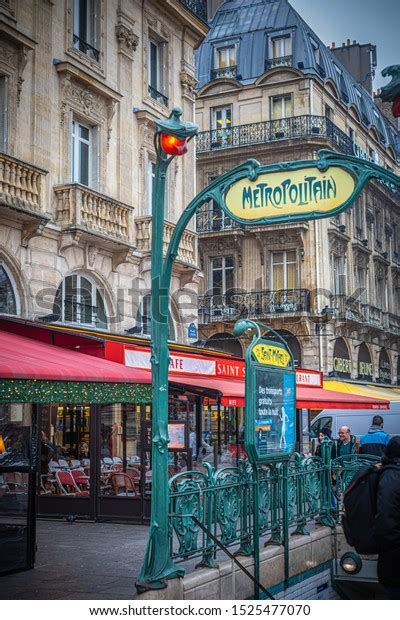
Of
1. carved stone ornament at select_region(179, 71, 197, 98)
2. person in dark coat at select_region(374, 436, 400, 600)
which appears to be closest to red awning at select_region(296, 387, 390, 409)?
carved stone ornament at select_region(179, 71, 197, 98)

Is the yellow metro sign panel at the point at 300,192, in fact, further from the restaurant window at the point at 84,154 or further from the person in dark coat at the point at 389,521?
the restaurant window at the point at 84,154

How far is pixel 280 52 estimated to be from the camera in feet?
104

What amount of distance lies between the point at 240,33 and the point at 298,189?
27.5m

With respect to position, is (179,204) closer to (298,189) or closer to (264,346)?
(264,346)

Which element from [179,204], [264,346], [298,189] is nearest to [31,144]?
[179,204]

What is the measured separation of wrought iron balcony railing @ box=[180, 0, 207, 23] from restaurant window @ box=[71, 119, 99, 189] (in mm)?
4914

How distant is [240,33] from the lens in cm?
3234

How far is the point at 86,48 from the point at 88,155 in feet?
6.74

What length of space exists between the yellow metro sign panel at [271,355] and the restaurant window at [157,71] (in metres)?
12.0

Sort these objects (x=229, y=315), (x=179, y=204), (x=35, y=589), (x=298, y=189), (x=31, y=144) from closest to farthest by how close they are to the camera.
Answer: (x=298, y=189), (x=35, y=589), (x=31, y=144), (x=179, y=204), (x=229, y=315)

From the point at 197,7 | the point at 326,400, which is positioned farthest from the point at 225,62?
the point at 326,400

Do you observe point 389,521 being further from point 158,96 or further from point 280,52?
point 280,52

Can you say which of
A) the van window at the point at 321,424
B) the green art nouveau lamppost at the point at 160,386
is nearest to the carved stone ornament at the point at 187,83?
the van window at the point at 321,424

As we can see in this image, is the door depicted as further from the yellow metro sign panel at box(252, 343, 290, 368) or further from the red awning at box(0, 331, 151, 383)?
the yellow metro sign panel at box(252, 343, 290, 368)
